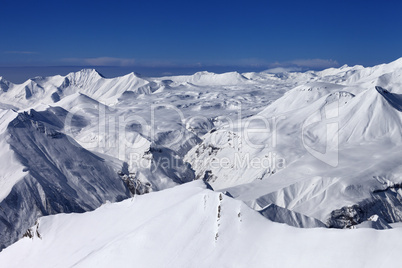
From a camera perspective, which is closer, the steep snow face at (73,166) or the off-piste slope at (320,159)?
the off-piste slope at (320,159)

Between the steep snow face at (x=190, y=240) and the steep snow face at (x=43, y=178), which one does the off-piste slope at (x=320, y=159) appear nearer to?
the steep snow face at (x=190, y=240)

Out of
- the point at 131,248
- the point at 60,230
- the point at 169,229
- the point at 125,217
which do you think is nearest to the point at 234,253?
the point at 169,229

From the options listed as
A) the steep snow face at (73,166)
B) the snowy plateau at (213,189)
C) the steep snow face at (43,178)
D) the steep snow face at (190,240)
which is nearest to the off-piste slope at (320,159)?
the snowy plateau at (213,189)

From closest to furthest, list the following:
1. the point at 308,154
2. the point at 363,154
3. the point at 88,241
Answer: the point at 88,241, the point at 363,154, the point at 308,154

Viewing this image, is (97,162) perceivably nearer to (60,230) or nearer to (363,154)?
(60,230)

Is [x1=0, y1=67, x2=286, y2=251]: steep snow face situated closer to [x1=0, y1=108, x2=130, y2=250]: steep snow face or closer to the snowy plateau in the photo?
[x1=0, y1=108, x2=130, y2=250]: steep snow face

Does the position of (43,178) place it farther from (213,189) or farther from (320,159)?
(320,159)

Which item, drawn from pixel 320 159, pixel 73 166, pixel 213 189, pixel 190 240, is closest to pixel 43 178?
pixel 73 166
